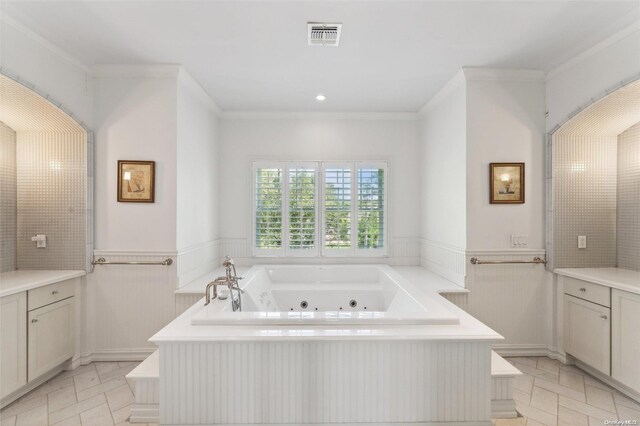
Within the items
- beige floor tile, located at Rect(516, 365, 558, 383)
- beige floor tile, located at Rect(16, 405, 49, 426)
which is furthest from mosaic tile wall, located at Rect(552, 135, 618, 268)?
beige floor tile, located at Rect(16, 405, 49, 426)

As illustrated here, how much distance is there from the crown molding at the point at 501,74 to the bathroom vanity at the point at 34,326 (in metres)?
3.80

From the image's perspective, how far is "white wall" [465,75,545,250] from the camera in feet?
9.46

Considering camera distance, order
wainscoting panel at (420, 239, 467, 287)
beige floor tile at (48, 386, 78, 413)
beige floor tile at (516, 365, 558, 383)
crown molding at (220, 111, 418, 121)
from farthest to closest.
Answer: crown molding at (220, 111, 418, 121), wainscoting panel at (420, 239, 467, 287), beige floor tile at (516, 365, 558, 383), beige floor tile at (48, 386, 78, 413)

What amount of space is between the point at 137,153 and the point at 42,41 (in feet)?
3.18

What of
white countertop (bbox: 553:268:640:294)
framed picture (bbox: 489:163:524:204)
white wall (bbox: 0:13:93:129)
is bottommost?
white countertop (bbox: 553:268:640:294)

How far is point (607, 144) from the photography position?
2.93 m

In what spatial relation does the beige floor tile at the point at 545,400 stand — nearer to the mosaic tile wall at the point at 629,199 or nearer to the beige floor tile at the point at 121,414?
the mosaic tile wall at the point at 629,199

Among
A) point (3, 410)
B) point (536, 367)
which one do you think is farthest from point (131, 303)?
point (536, 367)

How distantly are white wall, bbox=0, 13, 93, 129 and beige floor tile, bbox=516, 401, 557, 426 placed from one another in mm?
3971

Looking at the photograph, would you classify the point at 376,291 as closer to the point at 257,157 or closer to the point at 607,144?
the point at 257,157

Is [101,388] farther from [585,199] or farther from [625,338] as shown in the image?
[585,199]

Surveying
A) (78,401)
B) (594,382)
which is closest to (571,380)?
(594,382)

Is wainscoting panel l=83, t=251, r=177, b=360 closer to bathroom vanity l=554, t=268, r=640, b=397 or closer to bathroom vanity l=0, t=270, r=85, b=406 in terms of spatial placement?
bathroom vanity l=0, t=270, r=85, b=406

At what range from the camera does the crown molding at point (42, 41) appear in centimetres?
209
